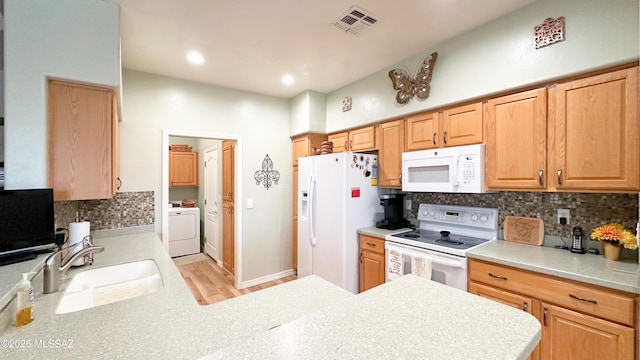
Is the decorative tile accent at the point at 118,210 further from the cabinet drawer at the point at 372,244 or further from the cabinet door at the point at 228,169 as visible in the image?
the cabinet drawer at the point at 372,244

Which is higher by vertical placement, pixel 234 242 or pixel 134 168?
pixel 134 168

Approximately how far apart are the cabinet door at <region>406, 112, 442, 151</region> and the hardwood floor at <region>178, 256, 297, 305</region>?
98.2 inches

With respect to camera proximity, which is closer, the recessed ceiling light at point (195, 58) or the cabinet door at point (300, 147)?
the recessed ceiling light at point (195, 58)

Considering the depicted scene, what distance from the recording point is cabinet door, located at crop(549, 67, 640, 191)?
5.02 ft

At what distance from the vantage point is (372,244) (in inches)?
106

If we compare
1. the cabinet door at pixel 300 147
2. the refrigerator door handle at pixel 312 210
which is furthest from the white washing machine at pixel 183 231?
the refrigerator door handle at pixel 312 210

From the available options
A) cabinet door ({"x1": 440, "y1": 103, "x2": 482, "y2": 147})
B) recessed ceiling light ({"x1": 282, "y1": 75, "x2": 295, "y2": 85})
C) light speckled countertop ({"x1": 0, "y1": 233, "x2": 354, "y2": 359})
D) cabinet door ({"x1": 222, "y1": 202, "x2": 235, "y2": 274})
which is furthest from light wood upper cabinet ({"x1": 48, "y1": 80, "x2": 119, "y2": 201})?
cabinet door ({"x1": 440, "y1": 103, "x2": 482, "y2": 147})

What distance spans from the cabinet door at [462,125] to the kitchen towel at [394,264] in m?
1.08

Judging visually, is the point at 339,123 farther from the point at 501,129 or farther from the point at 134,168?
the point at 134,168

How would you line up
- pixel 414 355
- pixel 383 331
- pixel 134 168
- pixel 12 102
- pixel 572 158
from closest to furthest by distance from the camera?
1. pixel 414 355
2. pixel 383 331
3. pixel 12 102
4. pixel 572 158
5. pixel 134 168

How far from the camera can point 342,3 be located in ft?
5.95

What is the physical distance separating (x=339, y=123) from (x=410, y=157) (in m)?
Result: 1.19

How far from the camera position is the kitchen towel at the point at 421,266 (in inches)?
85.8

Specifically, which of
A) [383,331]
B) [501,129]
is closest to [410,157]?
[501,129]
